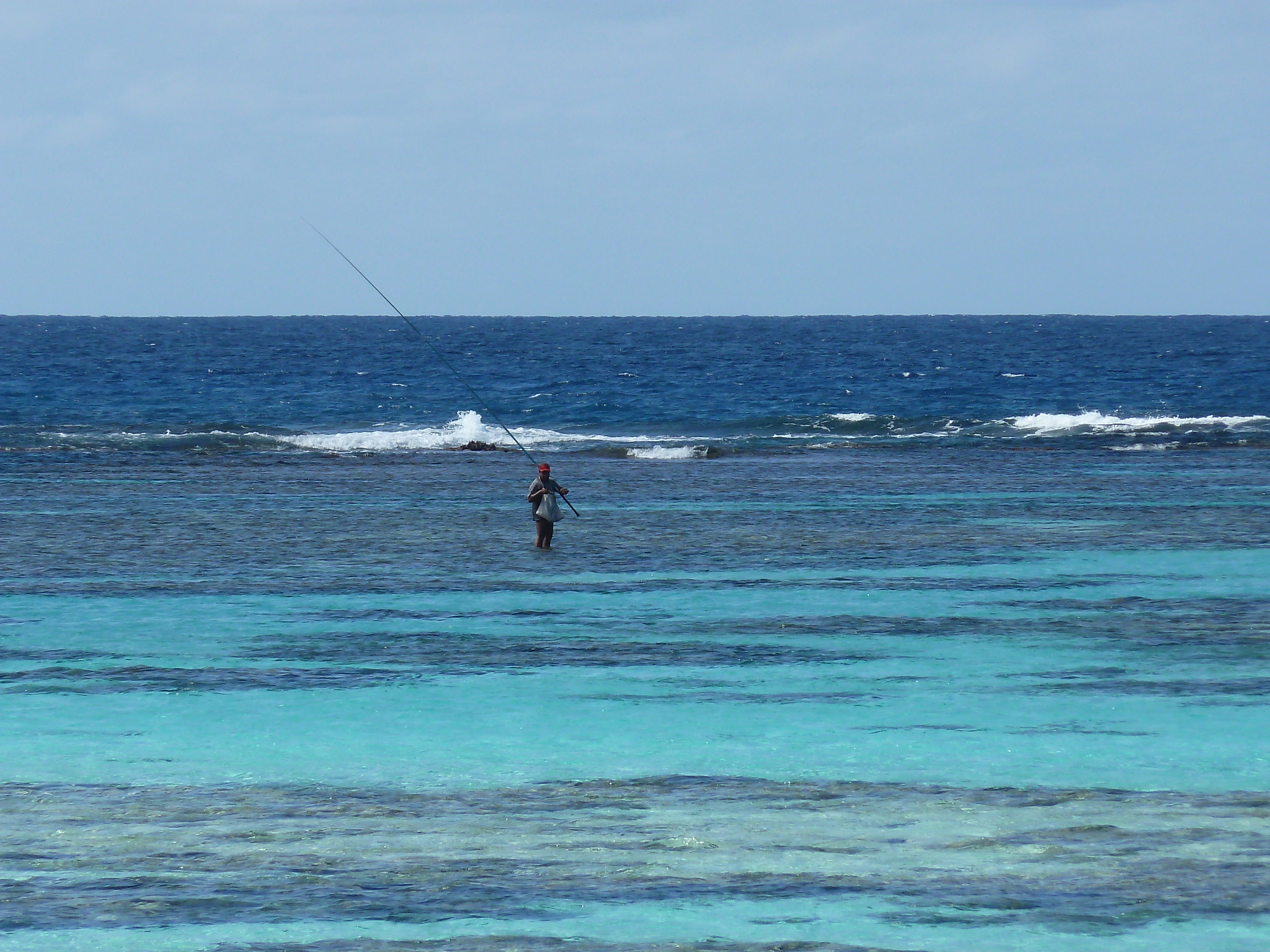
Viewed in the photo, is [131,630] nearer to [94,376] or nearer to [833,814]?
[833,814]

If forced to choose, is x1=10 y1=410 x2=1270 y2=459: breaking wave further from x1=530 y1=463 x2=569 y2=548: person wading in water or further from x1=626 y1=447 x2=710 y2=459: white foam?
x1=530 y1=463 x2=569 y2=548: person wading in water

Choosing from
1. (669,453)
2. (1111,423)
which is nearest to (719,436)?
(669,453)

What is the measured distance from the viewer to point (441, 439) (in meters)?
45.2

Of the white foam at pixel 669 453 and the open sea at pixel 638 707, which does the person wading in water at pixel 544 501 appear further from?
the white foam at pixel 669 453

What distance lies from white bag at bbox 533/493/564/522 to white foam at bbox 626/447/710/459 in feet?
54.4

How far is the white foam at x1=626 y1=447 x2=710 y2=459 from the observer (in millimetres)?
39031

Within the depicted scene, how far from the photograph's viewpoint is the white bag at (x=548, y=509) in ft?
72.2

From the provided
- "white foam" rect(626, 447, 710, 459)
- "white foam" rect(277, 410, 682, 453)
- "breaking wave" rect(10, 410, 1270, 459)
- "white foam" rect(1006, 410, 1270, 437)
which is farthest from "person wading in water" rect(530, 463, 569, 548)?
"white foam" rect(1006, 410, 1270, 437)

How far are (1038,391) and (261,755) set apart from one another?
52581 millimetres

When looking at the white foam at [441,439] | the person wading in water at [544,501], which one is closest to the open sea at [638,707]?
the person wading in water at [544,501]

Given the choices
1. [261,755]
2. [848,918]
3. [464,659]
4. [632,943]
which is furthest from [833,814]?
[464,659]

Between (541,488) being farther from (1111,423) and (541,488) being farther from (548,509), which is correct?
(1111,423)

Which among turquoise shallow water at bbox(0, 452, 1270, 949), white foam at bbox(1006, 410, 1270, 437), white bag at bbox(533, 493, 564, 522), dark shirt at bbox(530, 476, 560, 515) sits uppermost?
white foam at bbox(1006, 410, 1270, 437)

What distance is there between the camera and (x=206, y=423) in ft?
159
